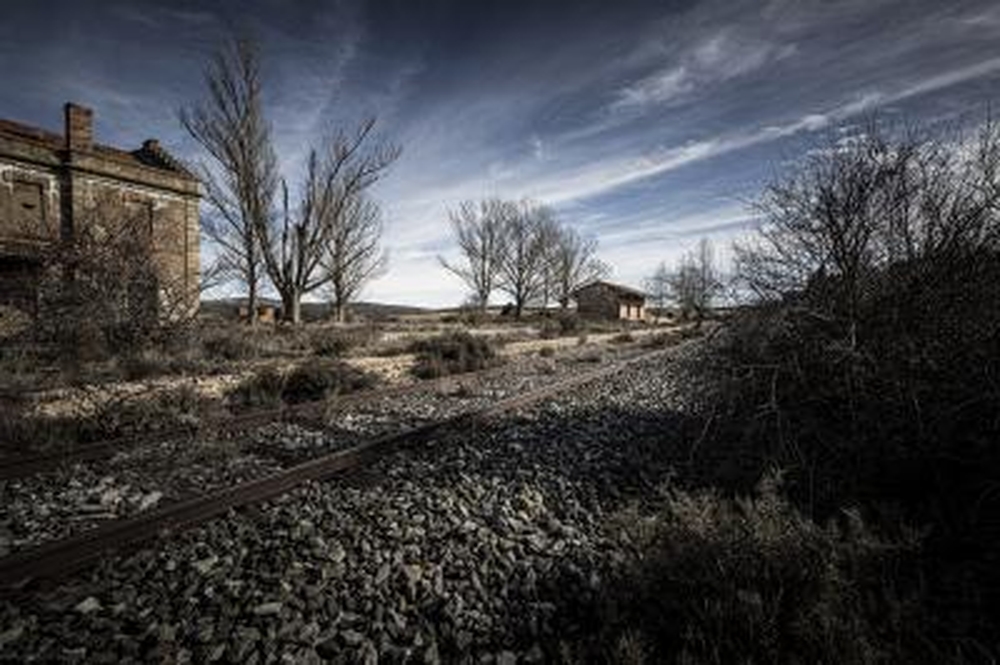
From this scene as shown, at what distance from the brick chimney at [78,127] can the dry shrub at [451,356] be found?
64.1ft

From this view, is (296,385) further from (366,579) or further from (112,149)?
(112,149)

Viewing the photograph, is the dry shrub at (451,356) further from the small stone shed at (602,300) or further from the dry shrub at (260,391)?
the small stone shed at (602,300)

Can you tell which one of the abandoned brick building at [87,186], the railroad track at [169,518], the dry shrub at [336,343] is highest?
the abandoned brick building at [87,186]

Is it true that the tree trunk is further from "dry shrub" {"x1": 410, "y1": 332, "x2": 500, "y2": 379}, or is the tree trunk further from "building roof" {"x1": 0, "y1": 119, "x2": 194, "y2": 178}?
"dry shrub" {"x1": 410, "y1": 332, "x2": 500, "y2": 379}

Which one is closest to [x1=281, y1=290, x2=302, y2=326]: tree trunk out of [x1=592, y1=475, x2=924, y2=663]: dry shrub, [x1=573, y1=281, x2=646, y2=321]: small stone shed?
[x1=592, y1=475, x2=924, y2=663]: dry shrub

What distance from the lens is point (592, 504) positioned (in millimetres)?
4797

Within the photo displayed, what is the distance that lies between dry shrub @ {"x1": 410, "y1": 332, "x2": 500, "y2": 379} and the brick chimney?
19.5 meters

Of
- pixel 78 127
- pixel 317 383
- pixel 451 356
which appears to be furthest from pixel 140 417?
pixel 78 127

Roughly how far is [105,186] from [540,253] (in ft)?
137

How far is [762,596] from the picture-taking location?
10.3ft

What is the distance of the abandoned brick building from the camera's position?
70.7ft

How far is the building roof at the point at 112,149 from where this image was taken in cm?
2302

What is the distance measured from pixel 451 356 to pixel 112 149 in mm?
24037

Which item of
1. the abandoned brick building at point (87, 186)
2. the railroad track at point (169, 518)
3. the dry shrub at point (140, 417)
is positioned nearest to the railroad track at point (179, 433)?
the dry shrub at point (140, 417)
